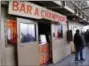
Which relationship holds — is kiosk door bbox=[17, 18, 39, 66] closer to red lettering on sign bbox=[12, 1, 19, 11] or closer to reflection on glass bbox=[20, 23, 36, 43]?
reflection on glass bbox=[20, 23, 36, 43]

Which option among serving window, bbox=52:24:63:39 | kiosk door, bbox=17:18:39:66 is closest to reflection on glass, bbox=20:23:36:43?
kiosk door, bbox=17:18:39:66

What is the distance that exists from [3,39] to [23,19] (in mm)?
1254

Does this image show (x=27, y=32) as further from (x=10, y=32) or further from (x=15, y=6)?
(x=15, y=6)

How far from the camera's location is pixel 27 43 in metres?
7.35

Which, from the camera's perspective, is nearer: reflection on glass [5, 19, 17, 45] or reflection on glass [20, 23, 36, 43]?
reflection on glass [5, 19, 17, 45]

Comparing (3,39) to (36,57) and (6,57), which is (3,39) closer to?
(6,57)

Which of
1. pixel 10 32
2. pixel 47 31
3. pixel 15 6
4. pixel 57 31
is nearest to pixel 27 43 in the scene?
pixel 10 32

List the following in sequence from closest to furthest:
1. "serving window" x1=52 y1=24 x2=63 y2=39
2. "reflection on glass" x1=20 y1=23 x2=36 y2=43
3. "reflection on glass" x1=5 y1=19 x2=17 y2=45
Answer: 1. "reflection on glass" x1=5 y1=19 x2=17 y2=45
2. "reflection on glass" x1=20 y1=23 x2=36 y2=43
3. "serving window" x1=52 y1=24 x2=63 y2=39

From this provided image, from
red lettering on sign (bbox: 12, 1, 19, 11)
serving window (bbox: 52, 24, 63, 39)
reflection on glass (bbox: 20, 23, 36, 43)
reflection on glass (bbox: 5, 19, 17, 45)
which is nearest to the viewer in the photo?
red lettering on sign (bbox: 12, 1, 19, 11)

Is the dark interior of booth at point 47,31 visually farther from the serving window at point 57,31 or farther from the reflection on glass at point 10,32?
the reflection on glass at point 10,32

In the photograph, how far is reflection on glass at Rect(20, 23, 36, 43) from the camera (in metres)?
7.13

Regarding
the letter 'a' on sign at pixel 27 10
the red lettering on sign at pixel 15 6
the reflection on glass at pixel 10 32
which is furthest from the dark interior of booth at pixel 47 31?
the red lettering on sign at pixel 15 6

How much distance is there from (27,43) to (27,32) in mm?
464

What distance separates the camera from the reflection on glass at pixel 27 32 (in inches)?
281
